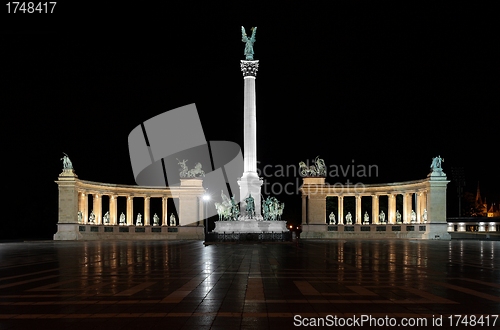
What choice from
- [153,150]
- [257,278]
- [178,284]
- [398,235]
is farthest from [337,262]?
[153,150]

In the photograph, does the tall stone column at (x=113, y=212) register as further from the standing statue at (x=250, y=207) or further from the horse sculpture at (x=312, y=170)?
the horse sculpture at (x=312, y=170)

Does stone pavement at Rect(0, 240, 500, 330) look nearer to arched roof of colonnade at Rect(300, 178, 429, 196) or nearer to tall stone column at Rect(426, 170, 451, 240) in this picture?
tall stone column at Rect(426, 170, 451, 240)

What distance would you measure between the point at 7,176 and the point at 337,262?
260 ft

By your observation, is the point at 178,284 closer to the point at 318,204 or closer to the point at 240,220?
the point at 240,220

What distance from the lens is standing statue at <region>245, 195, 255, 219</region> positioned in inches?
2849

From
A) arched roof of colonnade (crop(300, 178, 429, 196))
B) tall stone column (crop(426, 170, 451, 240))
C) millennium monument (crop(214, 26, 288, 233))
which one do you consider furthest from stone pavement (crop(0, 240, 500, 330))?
arched roof of colonnade (crop(300, 178, 429, 196))

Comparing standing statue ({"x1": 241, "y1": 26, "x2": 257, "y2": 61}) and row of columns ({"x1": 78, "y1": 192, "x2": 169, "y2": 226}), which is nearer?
standing statue ({"x1": 241, "y1": 26, "x2": 257, "y2": 61})

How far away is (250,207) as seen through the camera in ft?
238

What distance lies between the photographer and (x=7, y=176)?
96375 millimetres

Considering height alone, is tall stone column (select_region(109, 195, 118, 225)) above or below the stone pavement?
above

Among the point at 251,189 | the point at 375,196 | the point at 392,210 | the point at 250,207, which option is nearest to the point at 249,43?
the point at 251,189

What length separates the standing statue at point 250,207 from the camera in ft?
237

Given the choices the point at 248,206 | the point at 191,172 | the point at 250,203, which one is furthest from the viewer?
the point at 191,172

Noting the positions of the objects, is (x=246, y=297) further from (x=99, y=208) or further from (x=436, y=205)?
(x=99, y=208)
